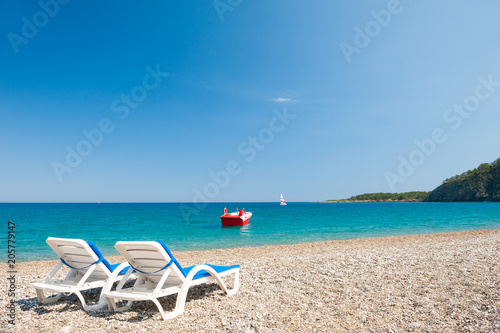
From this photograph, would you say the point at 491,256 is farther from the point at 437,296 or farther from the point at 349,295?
the point at 349,295

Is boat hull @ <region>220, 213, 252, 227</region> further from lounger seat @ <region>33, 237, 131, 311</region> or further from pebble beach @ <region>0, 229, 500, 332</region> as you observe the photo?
lounger seat @ <region>33, 237, 131, 311</region>

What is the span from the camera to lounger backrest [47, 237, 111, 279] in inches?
183

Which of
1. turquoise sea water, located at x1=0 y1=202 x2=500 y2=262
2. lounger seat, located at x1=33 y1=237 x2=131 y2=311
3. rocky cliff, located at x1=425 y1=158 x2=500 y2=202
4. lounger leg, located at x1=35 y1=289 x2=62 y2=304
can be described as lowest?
turquoise sea water, located at x1=0 y1=202 x2=500 y2=262

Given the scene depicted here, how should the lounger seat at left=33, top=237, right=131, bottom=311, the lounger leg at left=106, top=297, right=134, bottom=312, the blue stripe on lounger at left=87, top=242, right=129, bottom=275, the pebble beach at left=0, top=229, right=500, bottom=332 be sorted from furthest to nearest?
the blue stripe on lounger at left=87, top=242, right=129, bottom=275 → the lounger seat at left=33, top=237, right=131, bottom=311 → the lounger leg at left=106, top=297, right=134, bottom=312 → the pebble beach at left=0, top=229, right=500, bottom=332

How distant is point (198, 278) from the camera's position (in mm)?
4754

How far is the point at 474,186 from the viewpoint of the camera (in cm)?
10531

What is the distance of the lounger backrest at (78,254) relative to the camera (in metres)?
4.64

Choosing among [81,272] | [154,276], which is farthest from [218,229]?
[154,276]

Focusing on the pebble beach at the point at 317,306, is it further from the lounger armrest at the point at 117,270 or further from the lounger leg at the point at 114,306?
the lounger armrest at the point at 117,270

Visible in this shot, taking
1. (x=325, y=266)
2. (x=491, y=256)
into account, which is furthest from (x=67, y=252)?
(x=491, y=256)

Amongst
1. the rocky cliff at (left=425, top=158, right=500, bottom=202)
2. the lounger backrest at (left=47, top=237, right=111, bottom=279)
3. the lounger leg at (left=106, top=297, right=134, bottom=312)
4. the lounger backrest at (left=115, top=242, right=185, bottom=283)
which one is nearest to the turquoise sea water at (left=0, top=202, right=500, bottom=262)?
the lounger backrest at (left=47, top=237, right=111, bottom=279)

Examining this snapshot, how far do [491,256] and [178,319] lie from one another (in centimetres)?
848

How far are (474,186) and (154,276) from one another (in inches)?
5109

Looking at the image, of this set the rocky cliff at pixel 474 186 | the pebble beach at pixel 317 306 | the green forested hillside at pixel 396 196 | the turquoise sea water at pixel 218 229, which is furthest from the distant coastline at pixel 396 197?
the pebble beach at pixel 317 306
